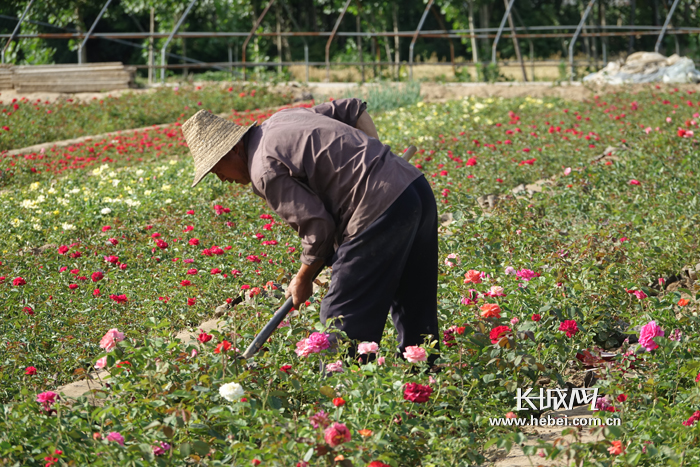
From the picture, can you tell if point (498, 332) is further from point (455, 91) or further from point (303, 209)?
point (455, 91)

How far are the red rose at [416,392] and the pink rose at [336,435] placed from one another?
1.21 feet

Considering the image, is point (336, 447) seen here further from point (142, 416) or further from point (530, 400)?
point (530, 400)

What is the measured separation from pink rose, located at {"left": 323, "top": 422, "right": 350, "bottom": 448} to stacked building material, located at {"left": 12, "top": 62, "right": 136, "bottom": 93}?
13.7 meters

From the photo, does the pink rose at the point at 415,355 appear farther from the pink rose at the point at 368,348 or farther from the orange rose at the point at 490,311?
the orange rose at the point at 490,311

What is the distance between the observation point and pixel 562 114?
372 inches

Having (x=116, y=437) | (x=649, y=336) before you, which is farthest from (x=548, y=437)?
(x=116, y=437)

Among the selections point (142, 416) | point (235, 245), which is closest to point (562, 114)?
point (235, 245)

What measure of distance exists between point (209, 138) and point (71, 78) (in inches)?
503

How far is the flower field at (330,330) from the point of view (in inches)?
84.7

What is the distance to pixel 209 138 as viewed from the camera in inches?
111

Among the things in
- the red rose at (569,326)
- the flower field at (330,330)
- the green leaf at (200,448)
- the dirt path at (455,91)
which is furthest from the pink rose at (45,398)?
the dirt path at (455,91)

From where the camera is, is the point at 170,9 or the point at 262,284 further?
the point at 170,9

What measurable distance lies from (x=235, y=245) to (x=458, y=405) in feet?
8.43

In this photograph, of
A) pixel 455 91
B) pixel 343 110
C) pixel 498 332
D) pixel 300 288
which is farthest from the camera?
pixel 455 91
